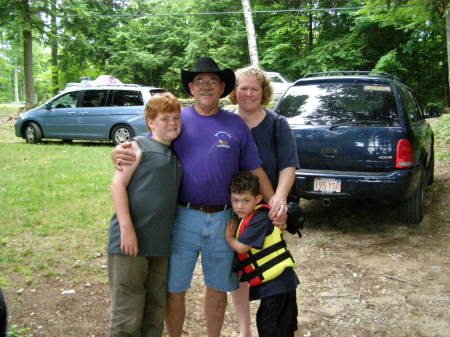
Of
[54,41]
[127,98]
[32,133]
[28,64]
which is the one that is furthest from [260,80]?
[54,41]

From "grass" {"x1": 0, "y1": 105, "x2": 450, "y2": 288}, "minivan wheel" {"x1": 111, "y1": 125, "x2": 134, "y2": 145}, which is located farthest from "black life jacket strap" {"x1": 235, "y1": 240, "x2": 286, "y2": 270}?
"minivan wheel" {"x1": 111, "y1": 125, "x2": 134, "y2": 145}

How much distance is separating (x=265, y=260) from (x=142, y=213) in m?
0.76

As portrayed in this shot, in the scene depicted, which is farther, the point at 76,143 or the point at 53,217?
the point at 76,143

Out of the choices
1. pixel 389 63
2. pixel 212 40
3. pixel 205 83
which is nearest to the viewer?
pixel 205 83

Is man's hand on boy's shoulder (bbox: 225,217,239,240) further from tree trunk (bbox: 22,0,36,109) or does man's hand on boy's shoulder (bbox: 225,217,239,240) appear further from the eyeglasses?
tree trunk (bbox: 22,0,36,109)

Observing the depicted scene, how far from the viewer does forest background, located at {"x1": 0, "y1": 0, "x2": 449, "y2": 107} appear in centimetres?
1867

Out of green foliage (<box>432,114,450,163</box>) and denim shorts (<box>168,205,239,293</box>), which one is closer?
denim shorts (<box>168,205,239,293</box>)

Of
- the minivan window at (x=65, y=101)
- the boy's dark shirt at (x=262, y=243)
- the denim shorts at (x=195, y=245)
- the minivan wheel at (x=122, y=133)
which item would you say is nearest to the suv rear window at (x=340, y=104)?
the boy's dark shirt at (x=262, y=243)

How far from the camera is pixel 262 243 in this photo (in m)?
2.43

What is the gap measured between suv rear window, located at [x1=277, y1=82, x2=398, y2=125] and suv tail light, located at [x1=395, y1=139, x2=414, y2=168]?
313mm

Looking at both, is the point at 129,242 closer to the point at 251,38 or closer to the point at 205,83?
the point at 205,83

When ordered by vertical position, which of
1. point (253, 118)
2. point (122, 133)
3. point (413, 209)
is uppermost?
point (253, 118)

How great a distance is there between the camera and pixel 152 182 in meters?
2.29

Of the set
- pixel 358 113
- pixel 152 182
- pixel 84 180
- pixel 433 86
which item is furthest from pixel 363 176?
pixel 433 86
